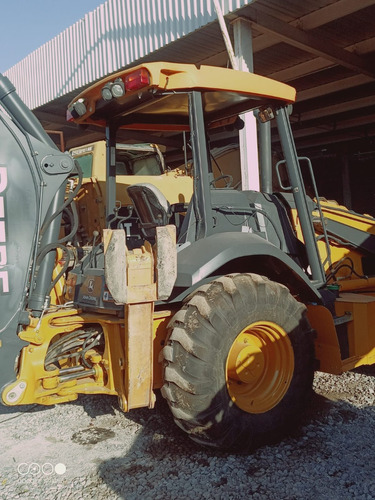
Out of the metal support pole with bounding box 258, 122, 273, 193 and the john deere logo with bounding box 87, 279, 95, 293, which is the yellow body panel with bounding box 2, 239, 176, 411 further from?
the metal support pole with bounding box 258, 122, 273, 193

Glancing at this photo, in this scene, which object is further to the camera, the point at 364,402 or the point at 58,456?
the point at 364,402

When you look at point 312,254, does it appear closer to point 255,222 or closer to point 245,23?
point 255,222

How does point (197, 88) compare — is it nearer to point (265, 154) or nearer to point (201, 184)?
point (201, 184)

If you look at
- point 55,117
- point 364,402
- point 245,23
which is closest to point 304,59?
point 245,23

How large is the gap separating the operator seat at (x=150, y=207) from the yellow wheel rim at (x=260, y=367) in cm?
106

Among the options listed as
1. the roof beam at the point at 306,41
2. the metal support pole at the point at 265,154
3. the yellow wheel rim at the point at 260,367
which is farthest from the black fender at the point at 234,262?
the roof beam at the point at 306,41

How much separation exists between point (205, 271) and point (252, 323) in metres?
0.49

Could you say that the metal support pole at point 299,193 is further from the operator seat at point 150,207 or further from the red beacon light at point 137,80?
the red beacon light at point 137,80

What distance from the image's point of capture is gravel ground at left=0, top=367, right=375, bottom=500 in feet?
9.53

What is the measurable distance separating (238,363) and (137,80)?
1.92 m

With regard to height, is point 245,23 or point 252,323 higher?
point 245,23

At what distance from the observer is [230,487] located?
9.61 feet

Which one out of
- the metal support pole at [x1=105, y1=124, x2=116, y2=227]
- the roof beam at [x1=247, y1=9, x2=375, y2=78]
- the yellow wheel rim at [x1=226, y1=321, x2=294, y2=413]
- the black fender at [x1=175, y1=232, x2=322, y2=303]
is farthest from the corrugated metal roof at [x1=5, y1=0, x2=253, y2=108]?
the yellow wheel rim at [x1=226, y1=321, x2=294, y2=413]

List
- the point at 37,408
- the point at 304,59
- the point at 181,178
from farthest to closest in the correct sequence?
the point at 304,59
the point at 181,178
the point at 37,408
